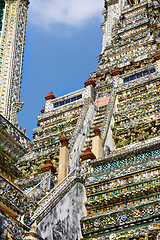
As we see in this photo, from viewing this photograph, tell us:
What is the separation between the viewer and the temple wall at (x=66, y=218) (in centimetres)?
875

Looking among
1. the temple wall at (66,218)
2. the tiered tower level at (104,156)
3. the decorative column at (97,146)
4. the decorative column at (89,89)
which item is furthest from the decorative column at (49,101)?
the temple wall at (66,218)

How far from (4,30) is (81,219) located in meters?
4.46

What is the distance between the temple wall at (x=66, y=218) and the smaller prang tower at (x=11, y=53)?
93.8 inches

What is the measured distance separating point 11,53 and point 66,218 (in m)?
3.70

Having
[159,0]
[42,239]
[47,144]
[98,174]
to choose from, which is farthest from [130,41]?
[42,239]

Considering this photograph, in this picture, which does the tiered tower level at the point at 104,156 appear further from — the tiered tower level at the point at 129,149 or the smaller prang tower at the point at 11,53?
the smaller prang tower at the point at 11,53

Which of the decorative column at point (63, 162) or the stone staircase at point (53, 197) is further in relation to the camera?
the decorative column at point (63, 162)

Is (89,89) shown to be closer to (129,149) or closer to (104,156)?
(104,156)

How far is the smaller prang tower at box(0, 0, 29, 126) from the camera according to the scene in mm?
7707

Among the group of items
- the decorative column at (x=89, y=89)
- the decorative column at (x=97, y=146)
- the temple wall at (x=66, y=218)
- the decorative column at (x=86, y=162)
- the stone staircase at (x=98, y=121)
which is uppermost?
the decorative column at (x=89, y=89)

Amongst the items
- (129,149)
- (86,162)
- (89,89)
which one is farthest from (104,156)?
(89,89)

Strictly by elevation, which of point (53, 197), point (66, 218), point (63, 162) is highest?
point (63, 162)

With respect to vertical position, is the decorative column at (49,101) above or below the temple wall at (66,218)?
above

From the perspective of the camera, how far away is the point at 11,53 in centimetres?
848
